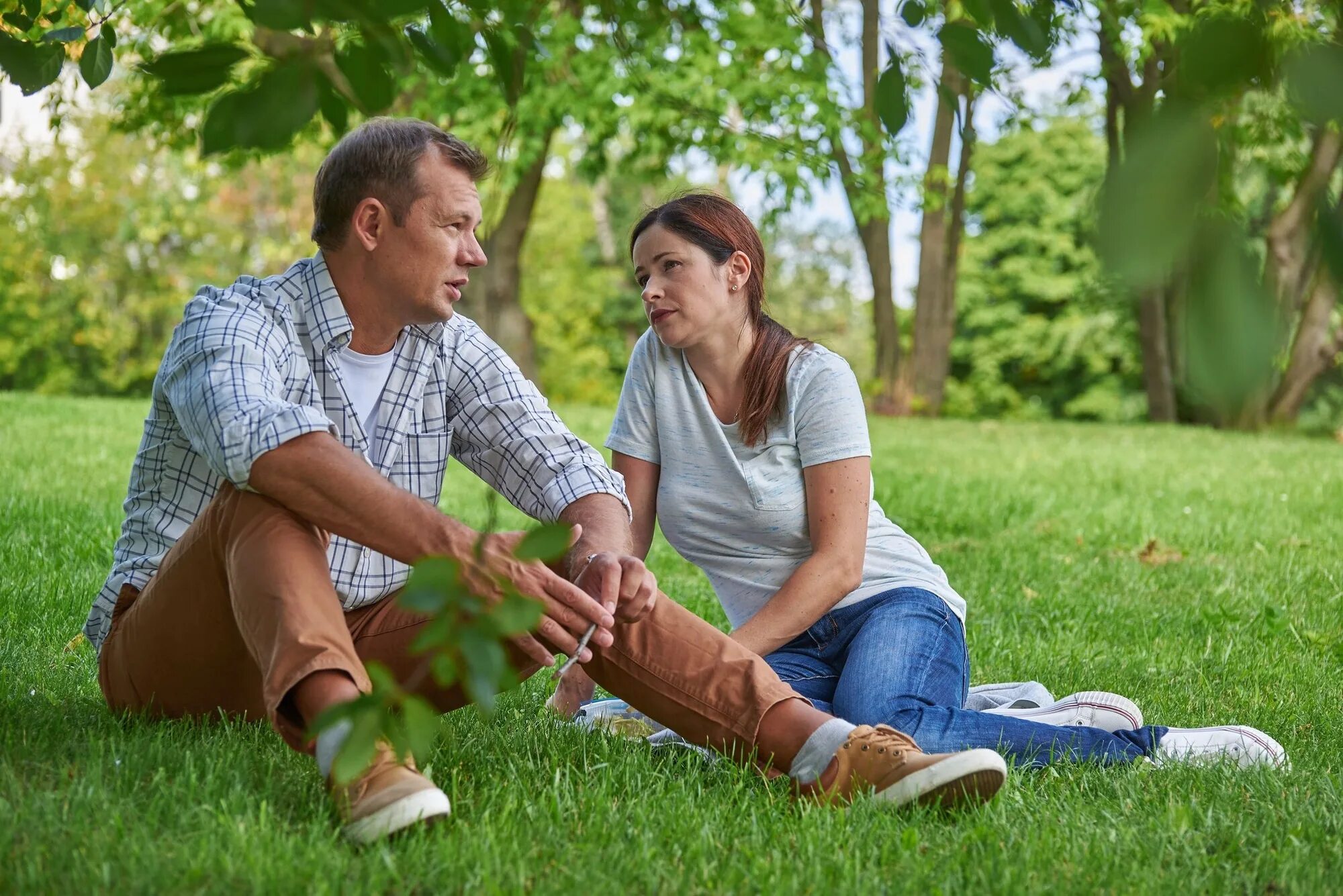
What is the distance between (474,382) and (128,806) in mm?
1224

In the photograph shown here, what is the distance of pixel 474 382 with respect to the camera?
3021 millimetres

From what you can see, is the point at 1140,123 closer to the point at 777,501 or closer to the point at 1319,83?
the point at 1319,83

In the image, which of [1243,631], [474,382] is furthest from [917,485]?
[474,382]

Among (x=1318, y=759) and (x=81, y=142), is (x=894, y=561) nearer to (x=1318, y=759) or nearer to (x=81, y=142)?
(x=1318, y=759)

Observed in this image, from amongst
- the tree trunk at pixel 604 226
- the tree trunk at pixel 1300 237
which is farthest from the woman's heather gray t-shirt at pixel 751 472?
the tree trunk at pixel 604 226

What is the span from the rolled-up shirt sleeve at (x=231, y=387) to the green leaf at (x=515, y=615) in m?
1.20

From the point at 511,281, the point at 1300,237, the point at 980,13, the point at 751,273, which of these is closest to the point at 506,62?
the point at 980,13

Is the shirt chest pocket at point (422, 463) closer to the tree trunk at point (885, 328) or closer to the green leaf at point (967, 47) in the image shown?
the green leaf at point (967, 47)

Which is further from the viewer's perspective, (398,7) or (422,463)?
(422,463)

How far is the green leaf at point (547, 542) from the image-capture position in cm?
109

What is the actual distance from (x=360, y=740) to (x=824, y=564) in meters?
1.98

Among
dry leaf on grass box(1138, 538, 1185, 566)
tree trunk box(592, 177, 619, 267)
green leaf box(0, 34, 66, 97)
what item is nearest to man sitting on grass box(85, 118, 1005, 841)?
green leaf box(0, 34, 66, 97)

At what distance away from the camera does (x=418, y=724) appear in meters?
1.26

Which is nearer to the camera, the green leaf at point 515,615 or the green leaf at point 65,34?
the green leaf at point 515,615
